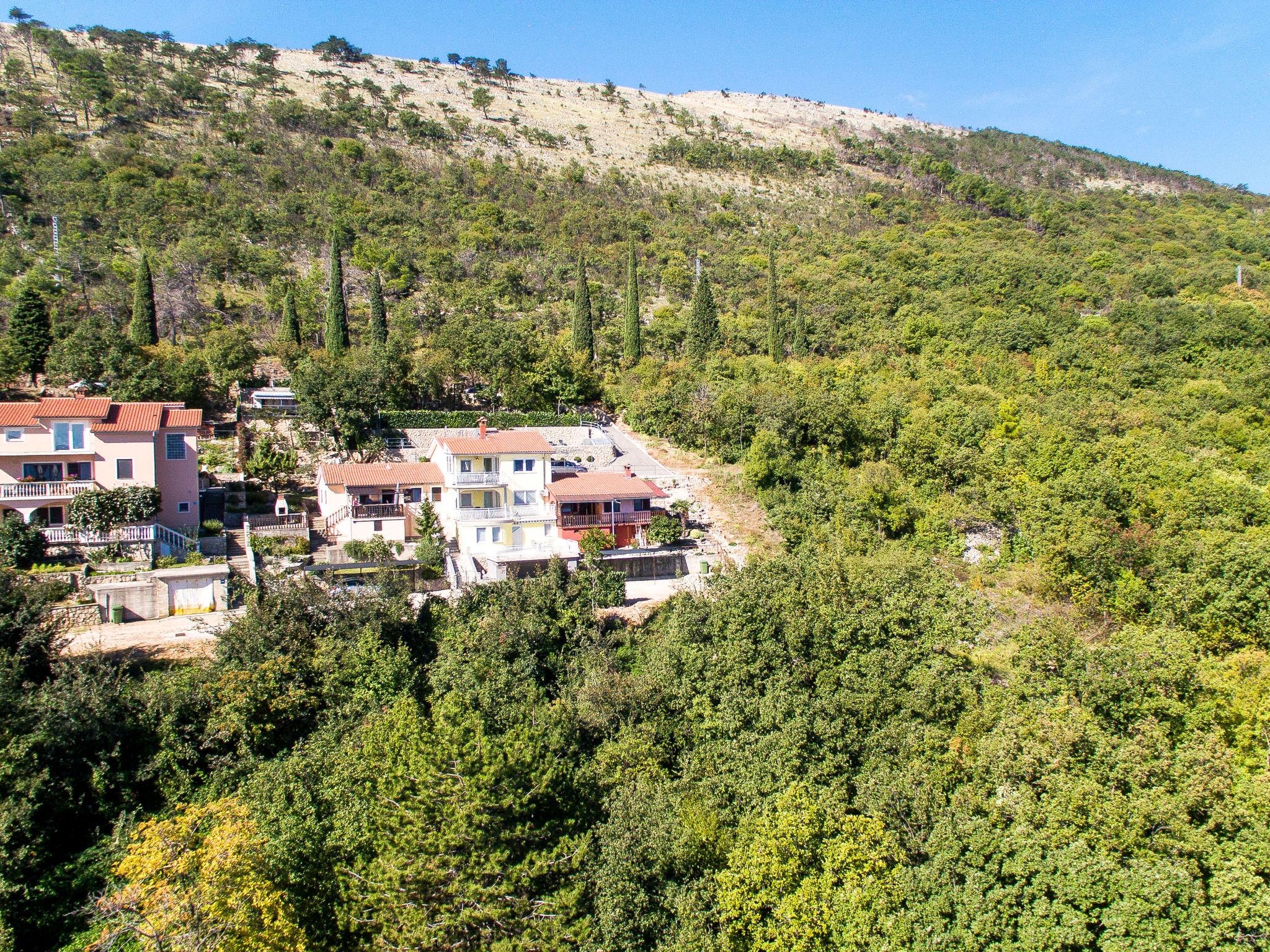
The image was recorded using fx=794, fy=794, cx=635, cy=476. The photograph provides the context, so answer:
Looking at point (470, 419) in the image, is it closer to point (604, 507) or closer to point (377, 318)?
point (377, 318)

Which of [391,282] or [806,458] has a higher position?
[391,282]

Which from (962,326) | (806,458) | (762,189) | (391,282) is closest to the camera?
(806,458)

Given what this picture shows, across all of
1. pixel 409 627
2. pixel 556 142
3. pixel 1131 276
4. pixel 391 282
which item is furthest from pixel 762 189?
pixel 409 627

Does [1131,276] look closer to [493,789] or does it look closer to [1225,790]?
[1225,790]

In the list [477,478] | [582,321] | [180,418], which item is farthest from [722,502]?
[180,418]

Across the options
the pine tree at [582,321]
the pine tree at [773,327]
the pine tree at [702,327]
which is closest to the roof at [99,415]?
the pine tree at [582,321]

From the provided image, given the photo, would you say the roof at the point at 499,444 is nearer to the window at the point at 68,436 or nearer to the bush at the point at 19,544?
the window at the point at 68,436
